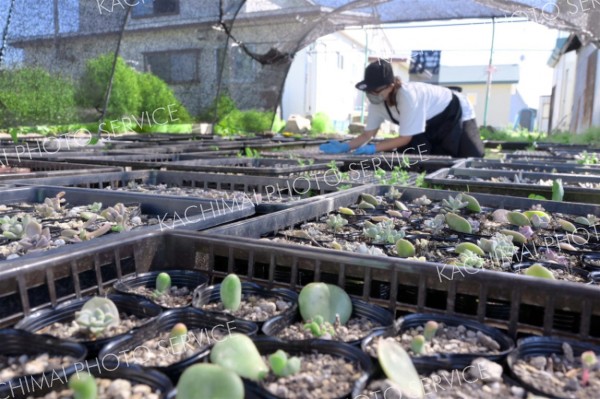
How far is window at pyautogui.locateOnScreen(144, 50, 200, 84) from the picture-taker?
24.3 feet

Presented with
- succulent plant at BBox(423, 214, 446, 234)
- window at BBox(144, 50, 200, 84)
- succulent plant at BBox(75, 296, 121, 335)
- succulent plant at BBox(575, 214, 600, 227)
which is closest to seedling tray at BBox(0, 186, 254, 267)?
succulent plant at BBox(75, 296, 121, 335)

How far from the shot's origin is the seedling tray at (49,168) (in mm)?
2057

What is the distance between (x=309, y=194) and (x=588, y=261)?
1.09 metres

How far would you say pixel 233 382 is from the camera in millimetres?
473

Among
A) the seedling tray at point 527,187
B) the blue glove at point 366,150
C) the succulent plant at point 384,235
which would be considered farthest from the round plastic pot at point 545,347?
the blue glove at point 366,150

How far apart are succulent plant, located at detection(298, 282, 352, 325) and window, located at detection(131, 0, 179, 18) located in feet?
21.1

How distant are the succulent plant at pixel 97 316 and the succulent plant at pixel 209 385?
213 millimetres

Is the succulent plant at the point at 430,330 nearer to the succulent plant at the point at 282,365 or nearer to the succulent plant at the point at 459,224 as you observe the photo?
the succulent plant at the point at 282,365

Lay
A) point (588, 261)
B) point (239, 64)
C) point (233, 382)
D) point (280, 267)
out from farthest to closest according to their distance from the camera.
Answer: point (239, 64), point (588, 261), point (280, 267), point (233, 382)

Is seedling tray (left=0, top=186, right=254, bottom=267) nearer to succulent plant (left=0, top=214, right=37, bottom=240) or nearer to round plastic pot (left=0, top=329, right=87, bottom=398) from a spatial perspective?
round plastic pot (left=0, top=329, right=87, bottom=398)

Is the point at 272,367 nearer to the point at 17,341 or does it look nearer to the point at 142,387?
the point at 142,387

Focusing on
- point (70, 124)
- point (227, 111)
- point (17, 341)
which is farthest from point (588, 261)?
point (227, 111)

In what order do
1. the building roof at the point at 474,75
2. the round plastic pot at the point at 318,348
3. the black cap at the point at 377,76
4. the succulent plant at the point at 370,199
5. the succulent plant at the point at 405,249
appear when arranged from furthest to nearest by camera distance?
the building roof at the point at 474,75 < the black cap at the point at 377,76 < the succulent plant at the point at 370,199 < the succulent plant at the point at 405,249 < the round plastic pot at the point at 318,348

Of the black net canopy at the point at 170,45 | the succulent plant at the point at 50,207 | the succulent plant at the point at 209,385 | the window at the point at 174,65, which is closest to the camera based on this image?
the succulent plant at the point at 209,385
